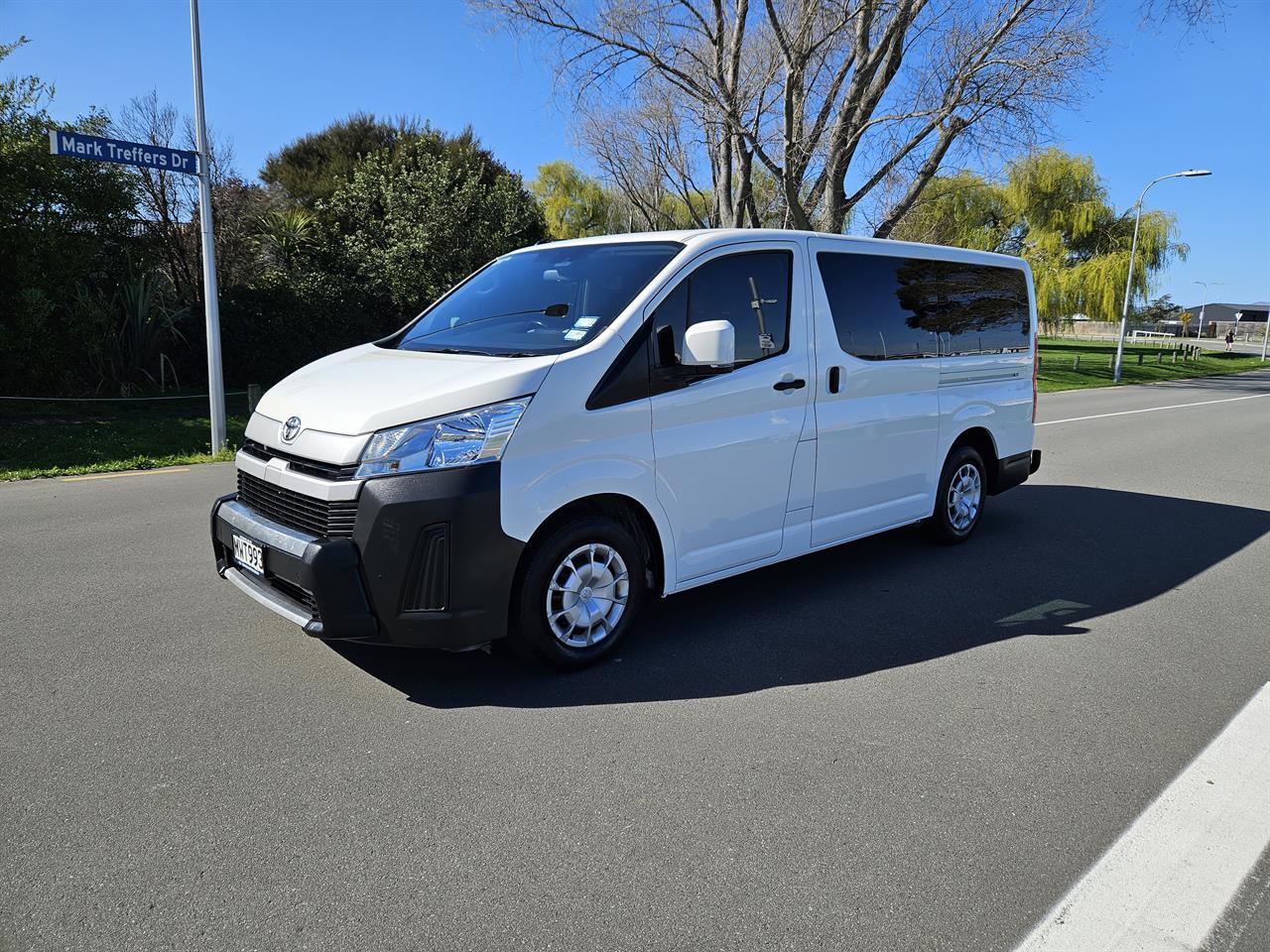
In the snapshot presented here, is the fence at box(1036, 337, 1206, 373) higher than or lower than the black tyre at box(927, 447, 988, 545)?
higher

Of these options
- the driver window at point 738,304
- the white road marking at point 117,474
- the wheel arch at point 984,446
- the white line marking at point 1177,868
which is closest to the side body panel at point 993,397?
the wheel arch at point 984,446

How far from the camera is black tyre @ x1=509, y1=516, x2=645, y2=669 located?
12.2 ft

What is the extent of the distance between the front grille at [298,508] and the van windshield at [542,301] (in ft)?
3.35

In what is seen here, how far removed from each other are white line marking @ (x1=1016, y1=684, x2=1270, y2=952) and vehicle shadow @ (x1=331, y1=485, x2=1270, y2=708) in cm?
133

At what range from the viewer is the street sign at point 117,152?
823 centimetres

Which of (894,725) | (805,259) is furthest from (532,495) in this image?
(805,259)

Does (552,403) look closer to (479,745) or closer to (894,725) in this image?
→ (479,745)

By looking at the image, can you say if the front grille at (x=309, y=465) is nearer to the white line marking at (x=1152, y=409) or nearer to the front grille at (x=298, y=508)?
the front grille at (x=298, y=508)

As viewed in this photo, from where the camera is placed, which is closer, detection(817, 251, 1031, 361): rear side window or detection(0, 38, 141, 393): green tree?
detection(817, 251, 1031, 361): rear side window

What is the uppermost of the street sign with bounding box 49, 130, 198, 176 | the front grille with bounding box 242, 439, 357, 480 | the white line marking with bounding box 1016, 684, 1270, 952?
the street sign with bounding box 49, 130, 198, 176

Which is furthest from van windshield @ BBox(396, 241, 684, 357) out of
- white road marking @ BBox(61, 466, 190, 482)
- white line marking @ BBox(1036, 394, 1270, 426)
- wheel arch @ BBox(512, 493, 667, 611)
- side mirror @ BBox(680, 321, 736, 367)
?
white line marking @ BBox(1036, 394, 1270, 426)

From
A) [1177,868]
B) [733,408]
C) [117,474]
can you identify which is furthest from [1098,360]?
[1177,868]

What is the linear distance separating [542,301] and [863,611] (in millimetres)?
2446

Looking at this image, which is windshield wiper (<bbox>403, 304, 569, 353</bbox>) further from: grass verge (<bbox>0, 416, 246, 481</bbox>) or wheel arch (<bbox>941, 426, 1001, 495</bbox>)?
grass verge (<bbox>0, 416, 246, 481</bbox>)
